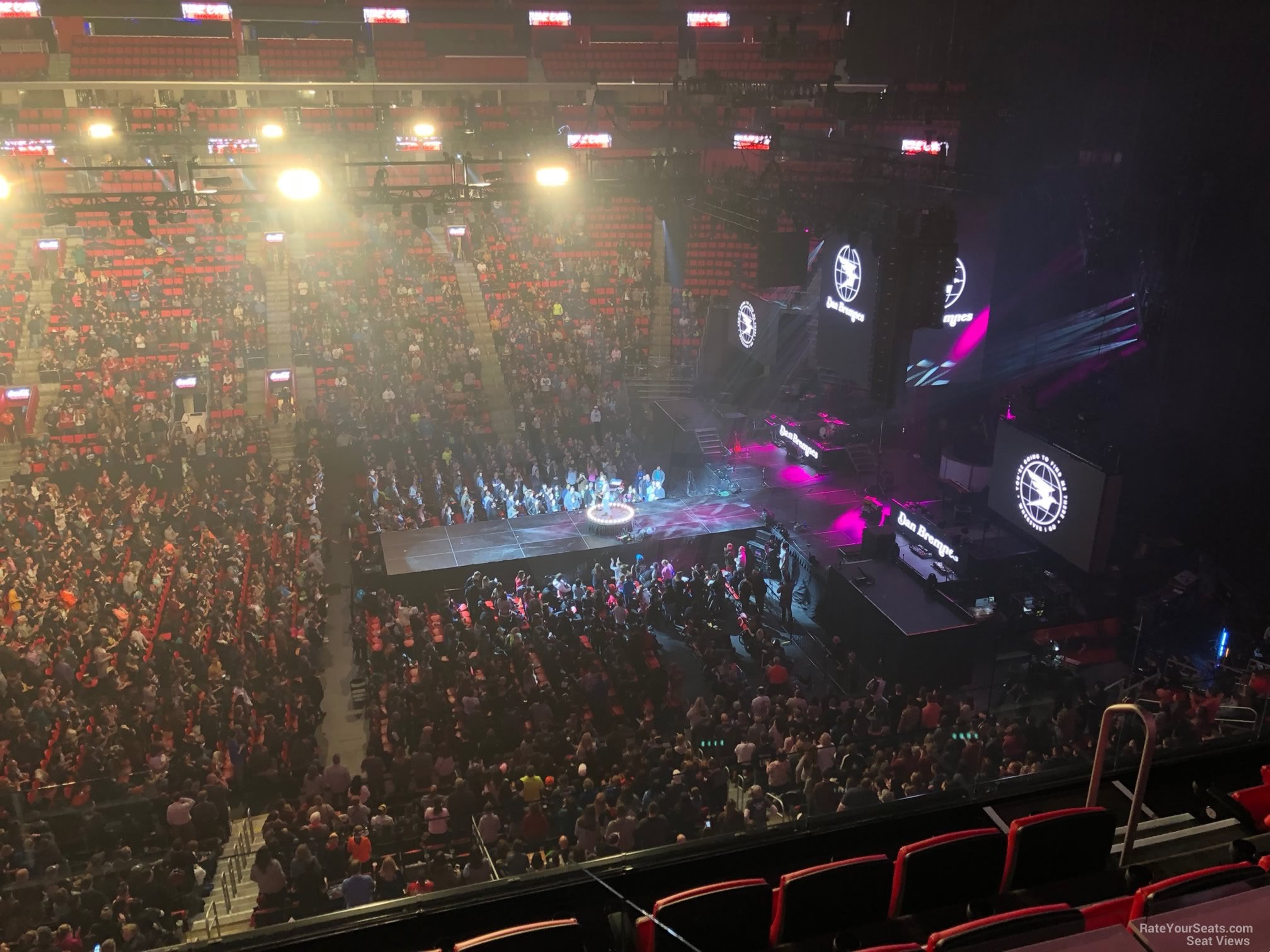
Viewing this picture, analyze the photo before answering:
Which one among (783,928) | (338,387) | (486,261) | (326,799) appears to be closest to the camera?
(783,928)

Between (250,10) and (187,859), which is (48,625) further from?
(250,10)

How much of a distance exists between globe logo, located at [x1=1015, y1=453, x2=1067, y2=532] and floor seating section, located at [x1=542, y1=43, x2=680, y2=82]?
64.0 ft

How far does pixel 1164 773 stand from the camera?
5.59m

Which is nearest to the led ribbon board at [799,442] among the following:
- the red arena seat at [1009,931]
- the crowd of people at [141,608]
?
the crowd of people at [141,608]

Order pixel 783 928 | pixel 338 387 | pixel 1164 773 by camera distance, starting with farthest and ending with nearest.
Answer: pixel 338 387 < pixel 1164 773 < pixel 783 928

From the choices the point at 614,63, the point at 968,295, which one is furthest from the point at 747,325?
the point at 614,63

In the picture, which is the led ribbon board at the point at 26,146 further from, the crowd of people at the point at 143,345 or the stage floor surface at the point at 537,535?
the stage floor surface at the point at 537,535

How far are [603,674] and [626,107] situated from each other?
2067cm

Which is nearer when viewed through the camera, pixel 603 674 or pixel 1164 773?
pixel 1164 773

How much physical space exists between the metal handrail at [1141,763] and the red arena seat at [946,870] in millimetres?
534

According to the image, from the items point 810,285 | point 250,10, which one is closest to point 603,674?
point 810,285

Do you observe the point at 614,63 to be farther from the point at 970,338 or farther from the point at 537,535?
the point at 537,535

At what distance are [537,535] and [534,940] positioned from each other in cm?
1275

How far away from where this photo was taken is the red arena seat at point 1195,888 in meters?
3.72
